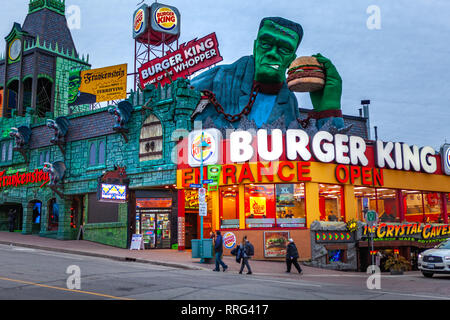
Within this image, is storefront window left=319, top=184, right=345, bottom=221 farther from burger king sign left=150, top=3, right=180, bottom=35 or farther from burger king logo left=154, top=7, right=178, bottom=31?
burger king logo left=154, top=7, right=178, bottom=31

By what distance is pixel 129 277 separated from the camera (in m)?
16.0

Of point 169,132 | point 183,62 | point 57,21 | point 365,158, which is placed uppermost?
point 57,21

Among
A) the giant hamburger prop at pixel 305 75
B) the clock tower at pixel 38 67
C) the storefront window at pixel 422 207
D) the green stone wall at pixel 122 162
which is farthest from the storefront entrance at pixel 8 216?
the storefront window at pixel 422 207

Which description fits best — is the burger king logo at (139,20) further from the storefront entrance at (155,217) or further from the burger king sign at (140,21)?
the storefront entrance at (155,217)

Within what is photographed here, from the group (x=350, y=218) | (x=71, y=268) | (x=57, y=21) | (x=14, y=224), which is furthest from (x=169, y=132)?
(x=57, y=21)

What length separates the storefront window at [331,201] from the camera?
95.7 feet

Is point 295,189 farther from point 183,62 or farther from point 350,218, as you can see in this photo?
point 183,62

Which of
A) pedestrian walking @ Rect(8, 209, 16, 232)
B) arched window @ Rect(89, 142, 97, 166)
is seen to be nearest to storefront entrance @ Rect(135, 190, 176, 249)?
arched window @ Rect(89, 142, 97, 166)

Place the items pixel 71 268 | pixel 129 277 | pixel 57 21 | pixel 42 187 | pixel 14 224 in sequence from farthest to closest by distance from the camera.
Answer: pixel 57 21 → pixel 14 224 → pixel 42 187 → pixel 71 268 → pixel 129 277

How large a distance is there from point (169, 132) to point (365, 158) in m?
12.7

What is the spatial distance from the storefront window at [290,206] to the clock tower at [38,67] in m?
25.8

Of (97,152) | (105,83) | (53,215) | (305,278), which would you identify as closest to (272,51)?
(105,83)

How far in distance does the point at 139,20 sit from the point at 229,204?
21.3m

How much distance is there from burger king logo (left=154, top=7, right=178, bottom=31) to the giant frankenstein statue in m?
5.37
